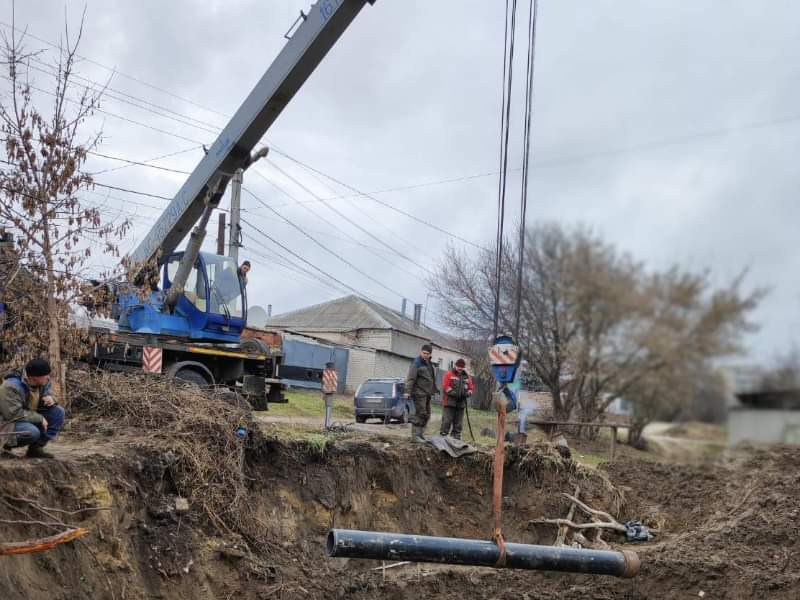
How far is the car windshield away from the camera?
66.8 ft

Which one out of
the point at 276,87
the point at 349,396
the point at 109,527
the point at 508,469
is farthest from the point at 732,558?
the point at 349,396

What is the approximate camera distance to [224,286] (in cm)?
1302

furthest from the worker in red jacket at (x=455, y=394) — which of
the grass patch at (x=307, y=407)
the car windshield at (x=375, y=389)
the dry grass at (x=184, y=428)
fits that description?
the car windshield at (x=375, y=389)

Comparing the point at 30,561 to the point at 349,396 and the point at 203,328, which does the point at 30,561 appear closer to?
the point at 203,328

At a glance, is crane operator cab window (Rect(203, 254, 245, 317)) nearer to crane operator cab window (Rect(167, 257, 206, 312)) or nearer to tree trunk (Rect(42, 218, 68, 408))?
crane operator cab window (Rect(167, 257, 206, 312))

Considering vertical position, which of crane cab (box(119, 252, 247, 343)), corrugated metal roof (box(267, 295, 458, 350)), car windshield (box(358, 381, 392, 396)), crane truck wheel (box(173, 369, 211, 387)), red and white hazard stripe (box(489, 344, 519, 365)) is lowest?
car windshield (box(358, 381, 392, 396))

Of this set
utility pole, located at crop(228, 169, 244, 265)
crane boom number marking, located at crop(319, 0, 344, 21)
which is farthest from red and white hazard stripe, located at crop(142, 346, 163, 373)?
utility pole, located at crop(228, 169, 244, 265)

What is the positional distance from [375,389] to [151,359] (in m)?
10.0

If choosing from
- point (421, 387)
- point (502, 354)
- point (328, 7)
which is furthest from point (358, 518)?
point (328, 7)

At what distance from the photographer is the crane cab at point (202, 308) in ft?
41.4

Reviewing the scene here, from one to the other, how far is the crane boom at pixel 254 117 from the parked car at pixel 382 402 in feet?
27.0

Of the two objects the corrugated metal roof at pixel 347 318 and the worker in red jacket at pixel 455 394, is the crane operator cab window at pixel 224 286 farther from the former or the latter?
the corrugated metal roof at pixel 347 318

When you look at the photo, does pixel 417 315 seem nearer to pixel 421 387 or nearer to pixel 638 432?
pixel 421 387

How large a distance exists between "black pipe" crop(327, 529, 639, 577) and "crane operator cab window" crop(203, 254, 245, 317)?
8968 millimetres
